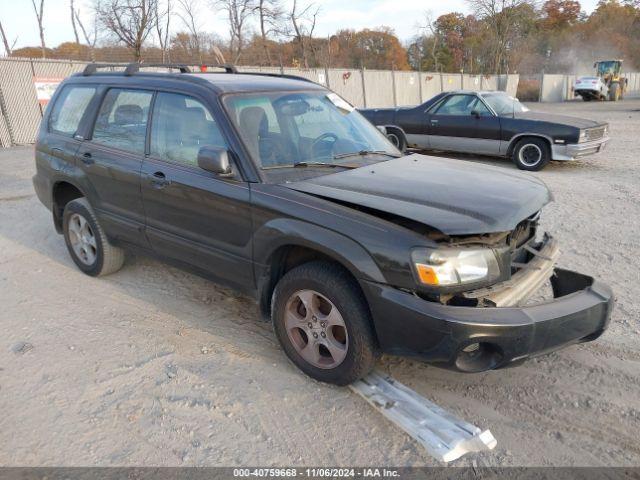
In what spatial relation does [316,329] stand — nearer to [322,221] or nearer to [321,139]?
[322,221]

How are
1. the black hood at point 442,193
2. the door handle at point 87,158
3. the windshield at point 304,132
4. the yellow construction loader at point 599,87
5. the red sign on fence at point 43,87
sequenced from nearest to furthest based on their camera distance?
the black hood at point 442,193 < the windshield at point 304,132 < the door handle at point 87,158 < the red sign on fence at point 43,87 < the yellow construction loader at point 599,87

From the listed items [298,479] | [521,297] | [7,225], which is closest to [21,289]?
[7,225]

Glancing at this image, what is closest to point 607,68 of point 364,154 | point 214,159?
point 364,154

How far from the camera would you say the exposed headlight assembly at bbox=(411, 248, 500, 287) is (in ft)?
8.36

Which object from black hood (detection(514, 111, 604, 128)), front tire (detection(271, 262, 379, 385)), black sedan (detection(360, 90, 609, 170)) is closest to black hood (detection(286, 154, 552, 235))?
front tire (detection(271, 262, 379, 385))

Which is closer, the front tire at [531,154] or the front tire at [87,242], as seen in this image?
the front tire at [87,242]

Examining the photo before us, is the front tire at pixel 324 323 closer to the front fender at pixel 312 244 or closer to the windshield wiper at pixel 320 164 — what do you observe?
the front fender at pixel 312 244

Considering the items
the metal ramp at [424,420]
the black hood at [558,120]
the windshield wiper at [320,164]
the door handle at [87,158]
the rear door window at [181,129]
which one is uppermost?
the rear door window at [181,129]

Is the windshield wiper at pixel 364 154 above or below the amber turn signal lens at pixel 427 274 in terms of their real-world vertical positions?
above

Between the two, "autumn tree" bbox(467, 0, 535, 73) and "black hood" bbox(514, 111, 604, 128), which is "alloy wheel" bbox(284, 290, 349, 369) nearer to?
"black hood" bbox(514, 111, 604, 128)

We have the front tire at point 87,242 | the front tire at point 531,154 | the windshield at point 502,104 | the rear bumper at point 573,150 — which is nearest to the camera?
the front tire at point 87,242

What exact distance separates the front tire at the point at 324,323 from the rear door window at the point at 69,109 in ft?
9.16

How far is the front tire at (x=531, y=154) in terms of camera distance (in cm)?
974

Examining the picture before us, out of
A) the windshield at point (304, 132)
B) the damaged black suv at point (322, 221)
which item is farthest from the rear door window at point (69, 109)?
the windshield at point (304, 132)
